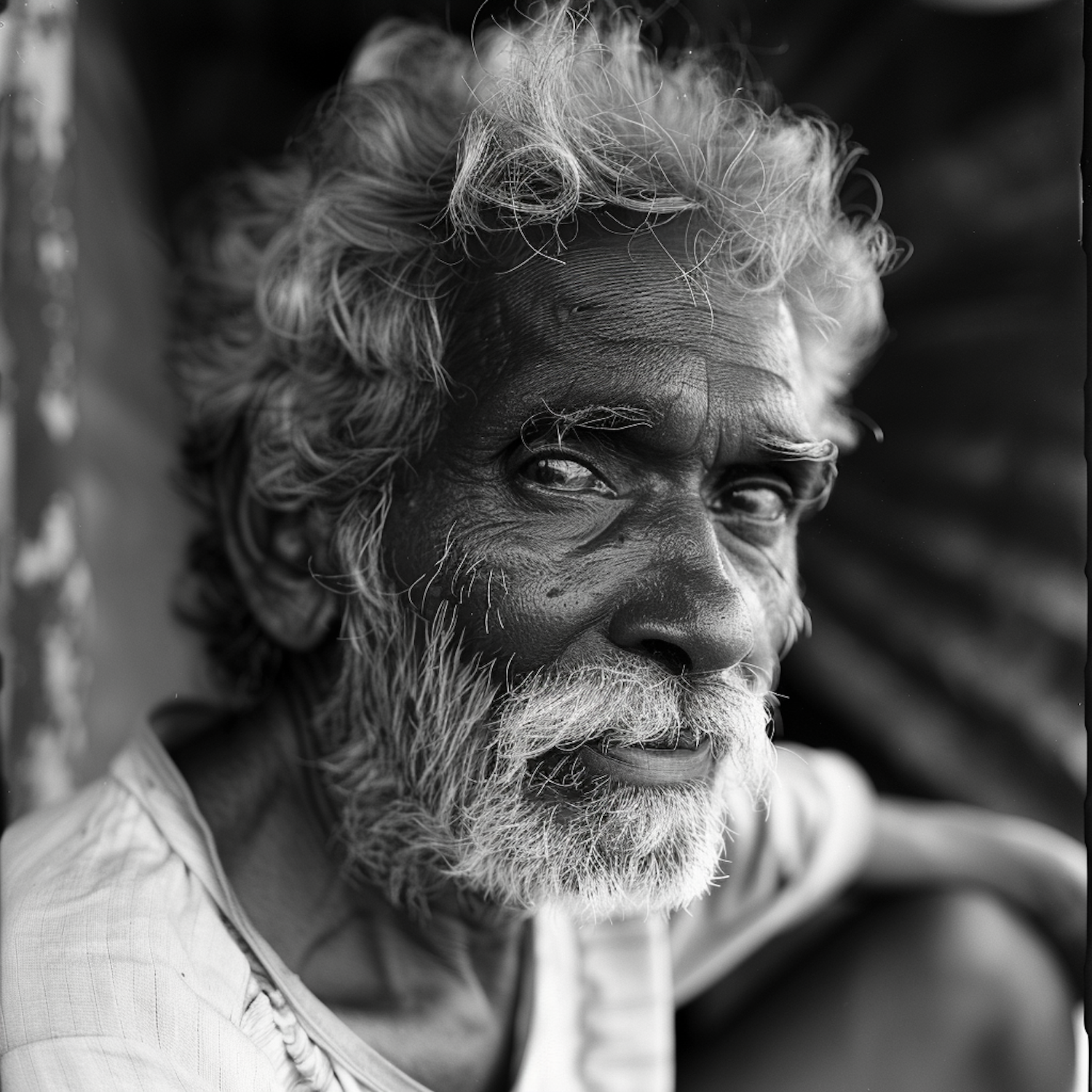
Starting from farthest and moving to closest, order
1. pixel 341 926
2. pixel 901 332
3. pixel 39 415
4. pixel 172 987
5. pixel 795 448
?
pixel 901 332, pixel 39 415, pixel 341 926, pixel 795 448, pixel 172 987

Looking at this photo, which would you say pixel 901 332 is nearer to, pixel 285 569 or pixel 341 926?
pixel 285 569

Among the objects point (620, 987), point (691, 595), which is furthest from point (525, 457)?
point (620, 987)

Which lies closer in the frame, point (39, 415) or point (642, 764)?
point (642, 764)

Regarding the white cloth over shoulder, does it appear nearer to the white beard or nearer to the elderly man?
the elderly man

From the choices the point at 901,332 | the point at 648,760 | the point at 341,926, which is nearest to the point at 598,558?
the point at 648,760

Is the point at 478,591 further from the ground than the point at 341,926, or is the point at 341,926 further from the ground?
the point at 478,591

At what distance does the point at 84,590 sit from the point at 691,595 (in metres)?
1.03

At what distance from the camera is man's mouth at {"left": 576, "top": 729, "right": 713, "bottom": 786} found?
115 cm

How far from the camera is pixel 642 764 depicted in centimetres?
115

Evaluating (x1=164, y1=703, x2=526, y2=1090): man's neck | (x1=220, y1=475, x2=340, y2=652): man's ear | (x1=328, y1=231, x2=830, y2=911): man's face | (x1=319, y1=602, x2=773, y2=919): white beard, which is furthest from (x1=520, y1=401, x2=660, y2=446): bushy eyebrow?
(x1=164, y1=703, x2=526, y2=1090): man's neck

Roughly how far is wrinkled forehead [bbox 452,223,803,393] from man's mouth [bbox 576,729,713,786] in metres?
0.45

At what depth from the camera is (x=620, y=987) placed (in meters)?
1.54

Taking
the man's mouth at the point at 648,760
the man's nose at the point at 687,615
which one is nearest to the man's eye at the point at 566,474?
the man's nose at the point at 687,615

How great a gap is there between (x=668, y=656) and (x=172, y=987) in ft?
2.13
